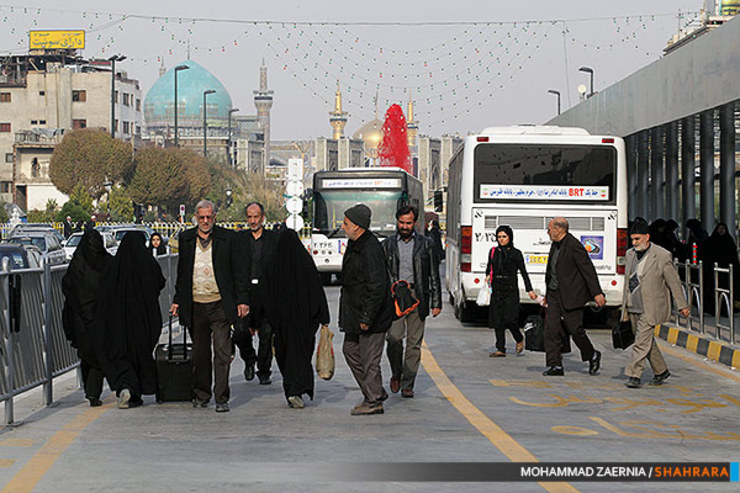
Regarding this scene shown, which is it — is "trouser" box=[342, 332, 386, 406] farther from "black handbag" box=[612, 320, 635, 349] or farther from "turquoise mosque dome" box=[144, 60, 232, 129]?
"turquoise mosque dome" box=[144, 60, 232, 129]

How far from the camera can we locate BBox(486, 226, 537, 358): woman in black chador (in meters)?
16.1

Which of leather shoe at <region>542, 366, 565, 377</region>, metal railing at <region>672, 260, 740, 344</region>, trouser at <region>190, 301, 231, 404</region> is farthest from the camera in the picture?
metal railing at <region>672, 260, 740, 344</region>

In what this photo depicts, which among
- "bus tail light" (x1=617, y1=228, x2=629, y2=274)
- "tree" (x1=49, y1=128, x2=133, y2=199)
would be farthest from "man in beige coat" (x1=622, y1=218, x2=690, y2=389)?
"tree" (x1=49, y1=128, x2=133, y2=199)

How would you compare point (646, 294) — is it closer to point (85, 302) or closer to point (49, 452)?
point (85, 302)

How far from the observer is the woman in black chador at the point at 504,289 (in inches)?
632

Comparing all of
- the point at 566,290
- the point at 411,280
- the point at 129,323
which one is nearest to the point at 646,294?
the point at 566,290

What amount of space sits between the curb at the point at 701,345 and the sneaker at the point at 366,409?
640 centimetres

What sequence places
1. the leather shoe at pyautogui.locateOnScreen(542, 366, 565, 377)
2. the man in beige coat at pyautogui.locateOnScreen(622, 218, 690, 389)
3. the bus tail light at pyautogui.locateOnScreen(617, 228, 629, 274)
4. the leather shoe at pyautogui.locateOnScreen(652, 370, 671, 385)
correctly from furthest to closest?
the bus tail light at pyautogui.locateOnScreen(617, 228, 629, 274) < the leather shoe at pyautogui.locateOnScreen(542, 366, 565, 377) < the leather shoe at pyautogui.locateOnScreen(652, 370, 671, 385) < the man in beige coat at pyautogui.locateOnScreen(622, 218, 690, 389)

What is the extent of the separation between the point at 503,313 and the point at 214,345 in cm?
581

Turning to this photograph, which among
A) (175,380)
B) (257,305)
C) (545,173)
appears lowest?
(175,380)

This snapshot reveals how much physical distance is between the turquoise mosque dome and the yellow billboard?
47.9 m

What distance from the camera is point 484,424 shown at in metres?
10.0

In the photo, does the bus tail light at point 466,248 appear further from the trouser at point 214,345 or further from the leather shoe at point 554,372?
the trouser at point 214,345

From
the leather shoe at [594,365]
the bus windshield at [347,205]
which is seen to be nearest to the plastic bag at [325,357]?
the leather shoe at [594,365]
